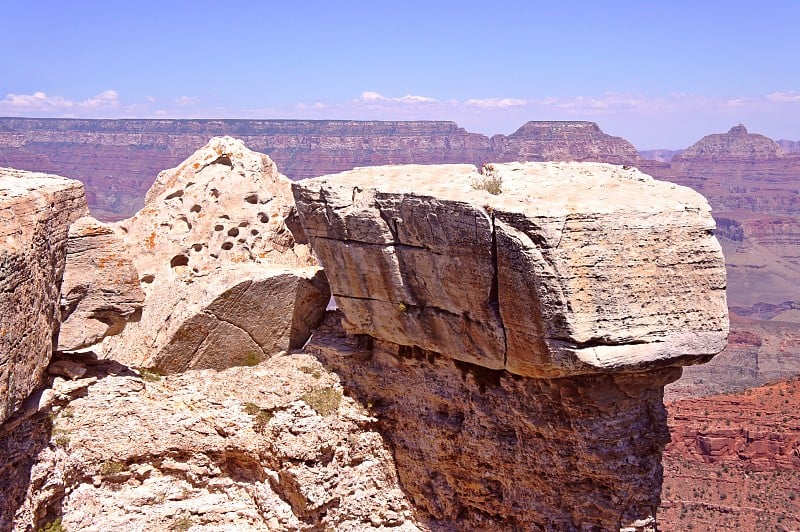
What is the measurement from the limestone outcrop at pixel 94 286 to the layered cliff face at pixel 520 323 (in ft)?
9.73

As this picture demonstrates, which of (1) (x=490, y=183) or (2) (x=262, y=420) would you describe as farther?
Result: (2) (x=262, y=420)

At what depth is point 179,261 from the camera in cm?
1552

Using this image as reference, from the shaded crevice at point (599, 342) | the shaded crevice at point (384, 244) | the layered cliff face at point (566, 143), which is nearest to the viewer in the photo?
the shaded crevice at point (599, 342)

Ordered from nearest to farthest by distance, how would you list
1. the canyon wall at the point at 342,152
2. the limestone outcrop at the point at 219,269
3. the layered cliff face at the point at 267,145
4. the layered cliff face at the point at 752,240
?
the limestone outcrop at the point at 219,269 → the layered cliff face at the point at 752,240 → the layered cliff face at the point at 267,145 → the canyon wall at the point at 342,152

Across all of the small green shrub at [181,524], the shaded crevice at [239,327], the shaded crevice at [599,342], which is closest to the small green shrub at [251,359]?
the shaded crevice at [239,327]

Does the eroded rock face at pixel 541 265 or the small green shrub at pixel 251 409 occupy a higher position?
the eroded rock face at pixel 541 265

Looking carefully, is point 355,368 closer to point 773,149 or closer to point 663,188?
point 663,188

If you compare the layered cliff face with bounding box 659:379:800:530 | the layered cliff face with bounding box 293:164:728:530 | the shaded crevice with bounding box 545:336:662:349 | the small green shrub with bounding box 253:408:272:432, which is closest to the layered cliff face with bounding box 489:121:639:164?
the layered cliff face with bounding box 659:379:800:530

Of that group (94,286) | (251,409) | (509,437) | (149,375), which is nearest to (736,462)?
(509,437)

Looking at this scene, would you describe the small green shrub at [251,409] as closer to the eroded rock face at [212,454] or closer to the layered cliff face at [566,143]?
the eroded rock face at [212,454]

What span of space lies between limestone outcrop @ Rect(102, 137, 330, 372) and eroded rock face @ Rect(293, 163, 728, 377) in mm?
2100

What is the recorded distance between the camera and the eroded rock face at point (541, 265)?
33.2 ft

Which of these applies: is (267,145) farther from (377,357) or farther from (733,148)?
(377,357)

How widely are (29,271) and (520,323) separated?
6.19 m
